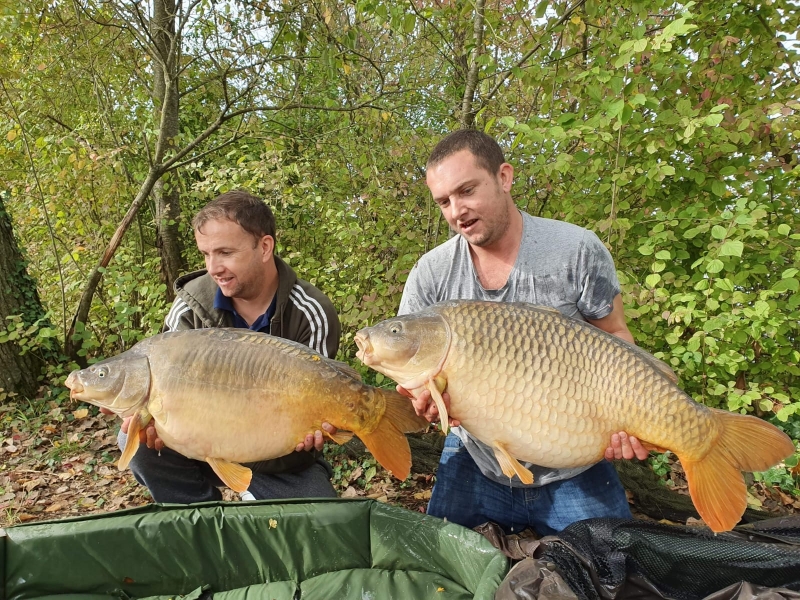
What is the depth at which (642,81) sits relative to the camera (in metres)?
2.13

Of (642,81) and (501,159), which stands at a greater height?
(642,81)

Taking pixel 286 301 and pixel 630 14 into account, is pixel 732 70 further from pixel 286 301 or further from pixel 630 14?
pixel 286 301

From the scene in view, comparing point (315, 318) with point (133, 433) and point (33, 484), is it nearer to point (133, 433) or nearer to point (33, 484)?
point (133, 433)

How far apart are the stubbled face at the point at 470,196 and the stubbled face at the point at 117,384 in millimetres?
863

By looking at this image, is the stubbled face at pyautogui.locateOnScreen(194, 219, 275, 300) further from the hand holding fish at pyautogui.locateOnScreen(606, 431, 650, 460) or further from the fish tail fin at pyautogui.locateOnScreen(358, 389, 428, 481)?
the hand holding fish at pyautogui.locateOnScreen(606, 431, 650, 460)

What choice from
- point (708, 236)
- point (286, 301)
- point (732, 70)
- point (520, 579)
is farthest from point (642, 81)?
point (520, 579)

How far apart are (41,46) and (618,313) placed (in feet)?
14.0

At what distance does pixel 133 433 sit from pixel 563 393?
3.35 ft

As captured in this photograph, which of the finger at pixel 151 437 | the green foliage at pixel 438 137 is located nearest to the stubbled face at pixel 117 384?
the finger at pixel 151 437

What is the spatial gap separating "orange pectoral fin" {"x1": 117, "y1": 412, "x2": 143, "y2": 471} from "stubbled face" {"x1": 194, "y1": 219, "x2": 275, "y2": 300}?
48 centimetres

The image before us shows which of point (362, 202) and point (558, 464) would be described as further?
point (362, 202)

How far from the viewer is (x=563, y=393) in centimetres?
124

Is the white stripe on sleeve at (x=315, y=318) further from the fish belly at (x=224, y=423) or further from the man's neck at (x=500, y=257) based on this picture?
the man's neck at (x=500, y=257)

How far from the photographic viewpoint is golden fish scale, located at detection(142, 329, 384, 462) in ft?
4.55
